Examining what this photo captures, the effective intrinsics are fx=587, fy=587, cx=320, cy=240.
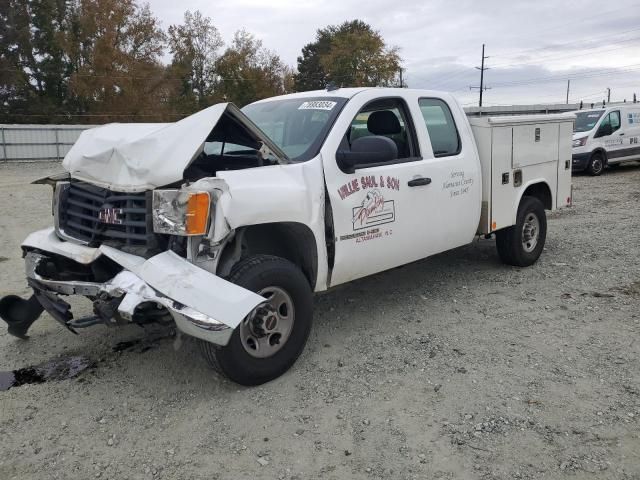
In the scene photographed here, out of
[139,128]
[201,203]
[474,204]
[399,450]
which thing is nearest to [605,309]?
[474,204]

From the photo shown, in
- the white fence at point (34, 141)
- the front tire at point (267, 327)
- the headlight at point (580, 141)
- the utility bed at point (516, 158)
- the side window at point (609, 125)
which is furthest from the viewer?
the white fence at point (34, 141)

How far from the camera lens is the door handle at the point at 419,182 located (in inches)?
193

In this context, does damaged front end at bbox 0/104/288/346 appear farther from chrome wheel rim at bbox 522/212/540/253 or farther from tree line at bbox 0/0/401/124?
tree line at bbox 0/0/401/124

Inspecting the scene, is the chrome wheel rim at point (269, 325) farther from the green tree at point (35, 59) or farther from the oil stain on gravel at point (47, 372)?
the green tree at point (35, 59)

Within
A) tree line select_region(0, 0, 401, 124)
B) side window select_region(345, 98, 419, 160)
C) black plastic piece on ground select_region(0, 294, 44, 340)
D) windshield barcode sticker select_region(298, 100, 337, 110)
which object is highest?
tree line select_region(0, 0, 401, 124)

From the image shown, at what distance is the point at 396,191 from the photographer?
476cm

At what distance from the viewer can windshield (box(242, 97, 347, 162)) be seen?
445 centimetres

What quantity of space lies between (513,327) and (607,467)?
1.94m

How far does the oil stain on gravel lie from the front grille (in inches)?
37.6

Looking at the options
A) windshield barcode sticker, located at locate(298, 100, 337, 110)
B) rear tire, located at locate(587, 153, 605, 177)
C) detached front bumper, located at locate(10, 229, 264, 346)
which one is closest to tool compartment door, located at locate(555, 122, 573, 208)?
windshield barcode sticker, located at locate(298, 100, 337, 110)

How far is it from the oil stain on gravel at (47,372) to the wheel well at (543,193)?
503 cm

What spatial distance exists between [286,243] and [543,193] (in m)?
3.87

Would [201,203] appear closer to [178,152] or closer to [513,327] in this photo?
[178,152]

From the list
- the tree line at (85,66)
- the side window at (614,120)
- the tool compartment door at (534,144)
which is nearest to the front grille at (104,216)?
the tool compartment door at (534,144)
